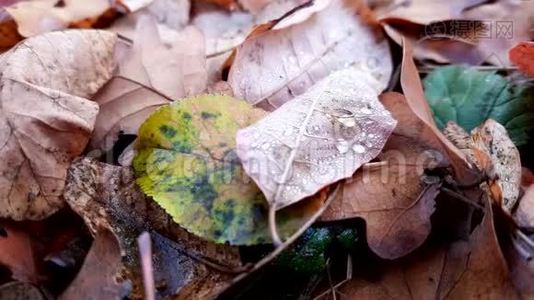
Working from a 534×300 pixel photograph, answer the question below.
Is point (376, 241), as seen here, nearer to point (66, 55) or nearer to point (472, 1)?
point (66, 55)

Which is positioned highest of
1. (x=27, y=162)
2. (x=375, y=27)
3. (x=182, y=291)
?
(x=375, y=27)

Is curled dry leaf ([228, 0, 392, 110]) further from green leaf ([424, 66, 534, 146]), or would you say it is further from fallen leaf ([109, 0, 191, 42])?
fallen leaf ([109, 0, 191, 42])

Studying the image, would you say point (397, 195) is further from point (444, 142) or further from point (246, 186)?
point (246, 186)

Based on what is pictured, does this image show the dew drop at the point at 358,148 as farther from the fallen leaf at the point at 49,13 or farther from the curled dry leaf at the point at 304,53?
the fallen leaf at the point at 49,13

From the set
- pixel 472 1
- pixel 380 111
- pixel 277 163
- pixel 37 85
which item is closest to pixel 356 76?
pixel 380 111

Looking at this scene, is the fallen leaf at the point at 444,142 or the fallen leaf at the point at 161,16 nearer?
the fallen leaf at the point at 444,142

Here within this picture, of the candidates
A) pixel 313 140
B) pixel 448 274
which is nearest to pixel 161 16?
pixel 313 140

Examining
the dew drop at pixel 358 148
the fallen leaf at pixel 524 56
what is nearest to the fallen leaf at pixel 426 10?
the fallen leaf at pixel 524 56
